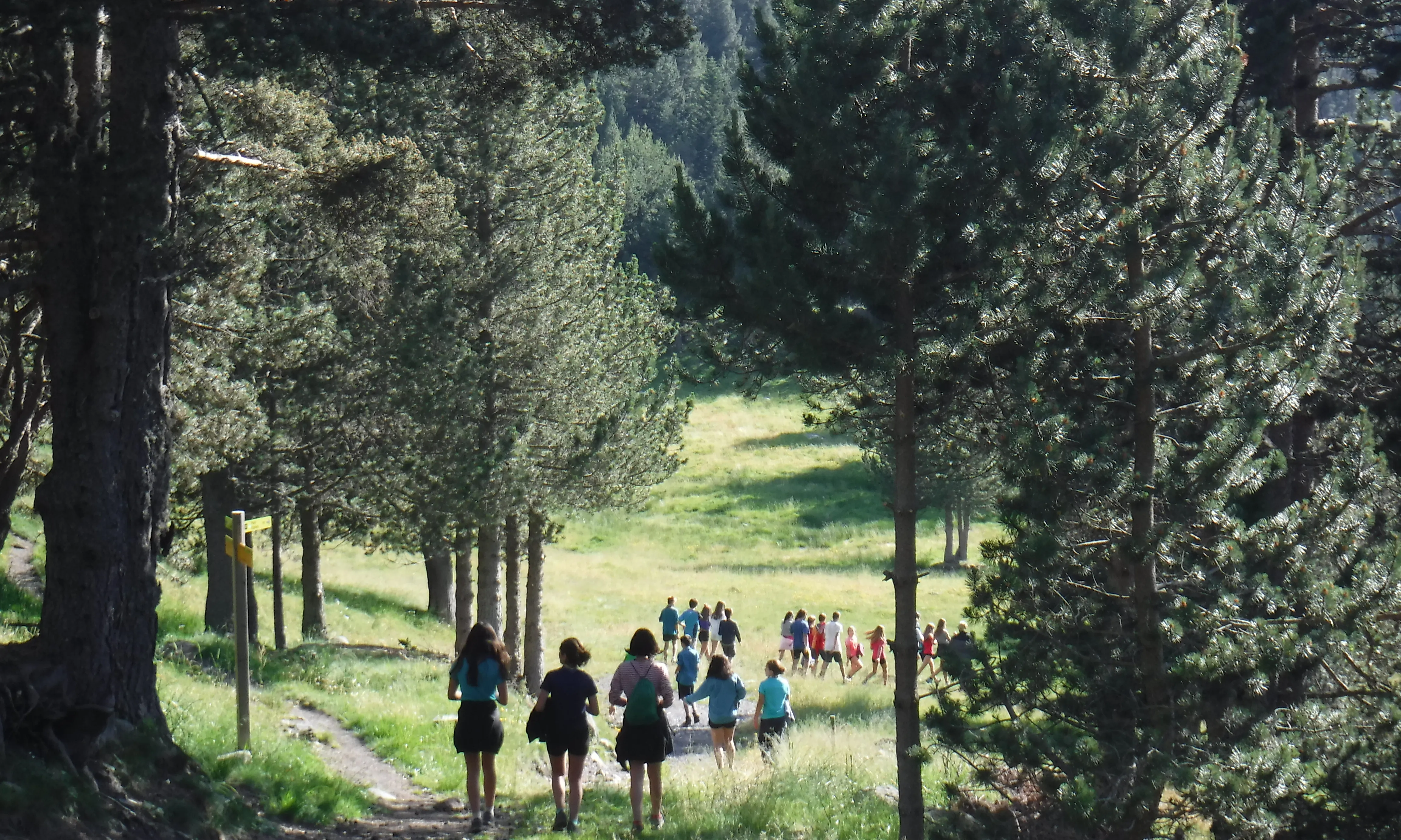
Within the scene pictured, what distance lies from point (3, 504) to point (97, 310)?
3599 millimetres

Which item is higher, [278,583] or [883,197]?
[883,197]

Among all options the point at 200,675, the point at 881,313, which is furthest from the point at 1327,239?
the point at 200,675

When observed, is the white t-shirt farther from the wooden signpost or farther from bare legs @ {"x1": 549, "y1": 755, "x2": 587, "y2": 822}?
the wooden signpost

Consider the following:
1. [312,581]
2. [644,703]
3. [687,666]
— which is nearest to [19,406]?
[644,703]

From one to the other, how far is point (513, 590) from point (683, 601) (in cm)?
1745

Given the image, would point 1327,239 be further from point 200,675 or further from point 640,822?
point 200,675

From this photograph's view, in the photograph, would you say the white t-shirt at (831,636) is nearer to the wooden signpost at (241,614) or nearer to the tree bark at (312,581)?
the tree bark at (312,581)

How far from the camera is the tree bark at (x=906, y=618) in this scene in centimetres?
877

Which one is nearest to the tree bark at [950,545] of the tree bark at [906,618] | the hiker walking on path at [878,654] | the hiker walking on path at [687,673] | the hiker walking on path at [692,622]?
the hiker walking on path at [878,654]

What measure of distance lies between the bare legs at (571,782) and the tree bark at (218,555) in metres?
8.98

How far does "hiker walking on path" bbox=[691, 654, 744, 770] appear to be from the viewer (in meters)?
13.8

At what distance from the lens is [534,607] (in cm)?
2064

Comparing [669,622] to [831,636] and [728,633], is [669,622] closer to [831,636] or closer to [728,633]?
[728,633]

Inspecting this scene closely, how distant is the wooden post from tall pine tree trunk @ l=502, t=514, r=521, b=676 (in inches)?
391
